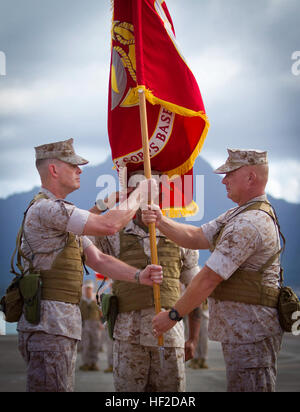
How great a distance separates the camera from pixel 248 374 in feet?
12.2

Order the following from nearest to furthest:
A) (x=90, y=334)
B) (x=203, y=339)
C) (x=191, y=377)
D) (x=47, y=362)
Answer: (x=47, y=362)
(x=191, y=377)
(x=203, y=339)
(x=90, y=334)

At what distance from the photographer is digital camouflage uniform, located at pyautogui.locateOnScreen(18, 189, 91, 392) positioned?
12.1 ft

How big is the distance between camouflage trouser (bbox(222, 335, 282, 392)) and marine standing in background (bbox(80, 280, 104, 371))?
29.5 ft

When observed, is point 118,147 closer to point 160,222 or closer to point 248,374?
point 160,222

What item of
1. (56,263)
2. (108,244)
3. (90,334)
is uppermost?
(108,244)

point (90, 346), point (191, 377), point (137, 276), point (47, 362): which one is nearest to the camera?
point (47, 362)

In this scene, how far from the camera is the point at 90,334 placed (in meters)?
13.5

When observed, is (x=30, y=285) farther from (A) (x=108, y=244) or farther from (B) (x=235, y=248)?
(B) (x=235, y=248)

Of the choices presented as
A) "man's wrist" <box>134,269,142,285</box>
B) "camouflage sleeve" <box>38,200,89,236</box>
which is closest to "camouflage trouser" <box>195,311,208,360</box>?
"man's wrist" <box>134,269,142,285</box>

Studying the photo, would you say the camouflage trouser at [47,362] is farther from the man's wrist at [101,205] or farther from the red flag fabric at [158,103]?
the red flag fabric at [158,103]

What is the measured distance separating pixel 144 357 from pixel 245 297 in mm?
967

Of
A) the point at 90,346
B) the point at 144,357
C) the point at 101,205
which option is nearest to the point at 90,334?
the point at 90,346

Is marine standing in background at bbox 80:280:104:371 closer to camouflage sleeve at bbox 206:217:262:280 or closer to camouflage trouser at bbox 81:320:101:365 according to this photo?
camouflage trouser at bbox 81:320:101:365

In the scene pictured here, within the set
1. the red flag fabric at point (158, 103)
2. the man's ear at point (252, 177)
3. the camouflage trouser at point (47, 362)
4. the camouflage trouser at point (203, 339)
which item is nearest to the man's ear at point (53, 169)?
the red flag fabric at point (158, 103)
